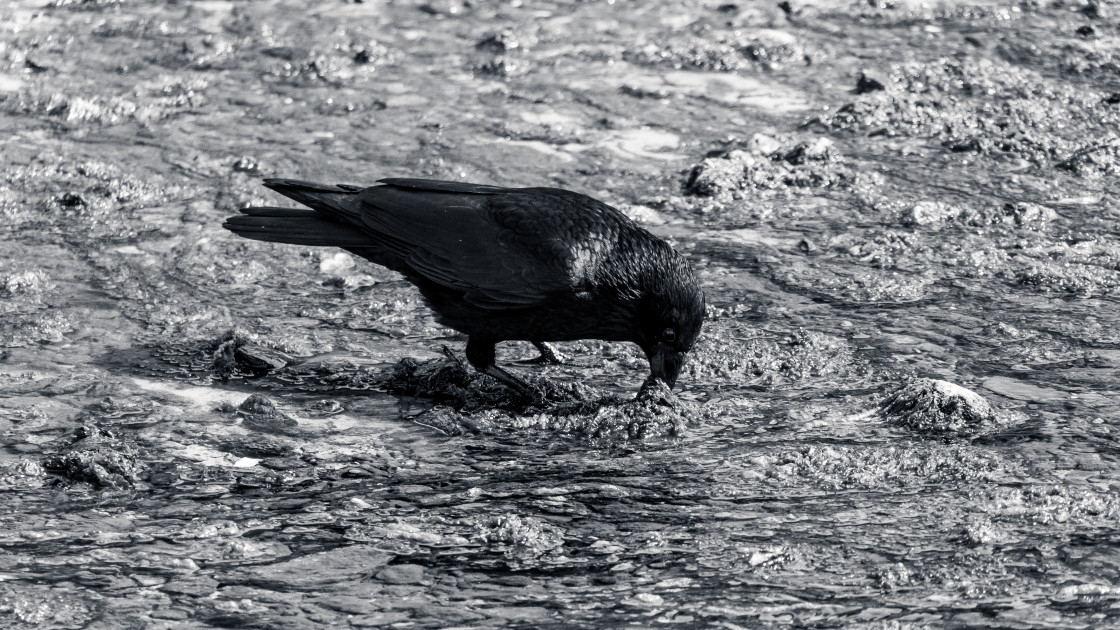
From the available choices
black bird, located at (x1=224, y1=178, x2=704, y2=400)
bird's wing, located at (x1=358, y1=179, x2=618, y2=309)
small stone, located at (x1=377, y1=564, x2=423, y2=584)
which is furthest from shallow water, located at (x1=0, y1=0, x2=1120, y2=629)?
bird's wing, located at (x1=358, y1=179, x2=618, y2=309)

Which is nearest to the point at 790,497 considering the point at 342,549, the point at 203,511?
the point at 342,549

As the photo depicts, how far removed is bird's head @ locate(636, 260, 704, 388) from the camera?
4.92 m

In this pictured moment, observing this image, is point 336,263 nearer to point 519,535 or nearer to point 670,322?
point 670,322

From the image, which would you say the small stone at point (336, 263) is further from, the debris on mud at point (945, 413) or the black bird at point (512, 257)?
the debris on mud at point (945, 413)

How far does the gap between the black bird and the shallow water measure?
299 mm

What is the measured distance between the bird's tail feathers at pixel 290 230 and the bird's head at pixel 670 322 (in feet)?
3.78

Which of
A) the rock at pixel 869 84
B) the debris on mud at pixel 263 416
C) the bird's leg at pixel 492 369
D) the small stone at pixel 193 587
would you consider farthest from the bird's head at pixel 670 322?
the rock at pixel 869 84

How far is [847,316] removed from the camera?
575 centimetres

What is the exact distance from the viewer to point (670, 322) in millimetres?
4949

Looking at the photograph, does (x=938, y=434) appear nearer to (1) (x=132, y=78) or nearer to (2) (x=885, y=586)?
(2) (x=885, y=586)

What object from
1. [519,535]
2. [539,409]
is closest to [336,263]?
[539,409]

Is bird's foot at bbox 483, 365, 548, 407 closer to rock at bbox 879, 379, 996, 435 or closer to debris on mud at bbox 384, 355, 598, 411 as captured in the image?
debris on mud at bbox 384, 355, 598, 411

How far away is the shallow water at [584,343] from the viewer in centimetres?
381

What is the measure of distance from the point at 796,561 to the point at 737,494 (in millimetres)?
503
